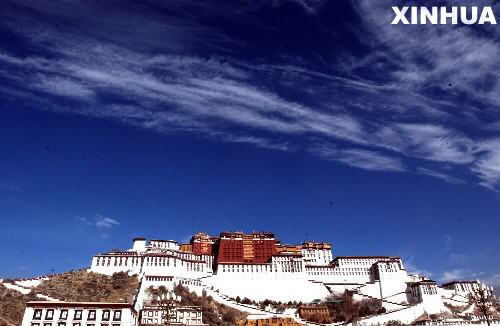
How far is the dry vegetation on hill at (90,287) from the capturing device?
259 feet

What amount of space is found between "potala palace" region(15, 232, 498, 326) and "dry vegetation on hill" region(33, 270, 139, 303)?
8.12 feet

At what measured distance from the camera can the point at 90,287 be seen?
85875mm

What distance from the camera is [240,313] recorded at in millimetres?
86062

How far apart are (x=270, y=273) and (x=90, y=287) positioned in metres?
40.3

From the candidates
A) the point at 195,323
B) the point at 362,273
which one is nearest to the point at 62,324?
the point at 195,323

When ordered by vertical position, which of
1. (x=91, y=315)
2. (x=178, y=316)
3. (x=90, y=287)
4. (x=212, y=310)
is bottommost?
(x=91, y=315)

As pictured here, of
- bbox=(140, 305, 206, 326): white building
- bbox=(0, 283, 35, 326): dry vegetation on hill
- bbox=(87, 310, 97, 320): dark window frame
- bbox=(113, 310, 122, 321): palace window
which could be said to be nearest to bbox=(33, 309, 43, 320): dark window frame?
bbox=(0, 283, 35, 326): dry vegetation on hill

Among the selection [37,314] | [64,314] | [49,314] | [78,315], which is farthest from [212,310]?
[37,314]

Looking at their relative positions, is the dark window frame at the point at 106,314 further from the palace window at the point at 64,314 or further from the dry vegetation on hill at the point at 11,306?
the dry vegetation on hill at the point at 11,306

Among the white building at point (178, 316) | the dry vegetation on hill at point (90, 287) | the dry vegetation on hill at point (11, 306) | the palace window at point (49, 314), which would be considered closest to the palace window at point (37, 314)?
the palace window at point (49, 314)

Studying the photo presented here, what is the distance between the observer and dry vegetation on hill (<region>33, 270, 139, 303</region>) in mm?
79062

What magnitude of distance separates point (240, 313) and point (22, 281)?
4067cm

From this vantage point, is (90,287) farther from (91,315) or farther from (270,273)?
(270,273)

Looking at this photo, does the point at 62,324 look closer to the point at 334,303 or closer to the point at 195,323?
the point at 195,323
